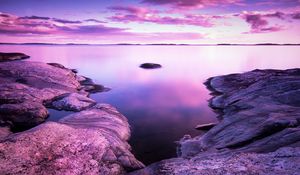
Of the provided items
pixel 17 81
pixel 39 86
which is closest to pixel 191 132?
pixel 39 86

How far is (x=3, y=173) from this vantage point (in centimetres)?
1312

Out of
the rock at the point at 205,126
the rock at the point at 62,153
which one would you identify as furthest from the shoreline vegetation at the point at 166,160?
the rock at the point at 205,126

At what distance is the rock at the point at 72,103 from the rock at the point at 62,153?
1162 centimetres

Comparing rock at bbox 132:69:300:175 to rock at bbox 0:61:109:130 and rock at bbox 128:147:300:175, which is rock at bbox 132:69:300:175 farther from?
rock at bbox 0:61:109:130

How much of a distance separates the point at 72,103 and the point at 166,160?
18.8 m

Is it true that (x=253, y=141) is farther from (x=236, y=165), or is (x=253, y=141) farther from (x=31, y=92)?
(x=31, y=92)

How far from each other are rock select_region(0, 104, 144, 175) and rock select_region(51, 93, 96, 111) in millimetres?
11622

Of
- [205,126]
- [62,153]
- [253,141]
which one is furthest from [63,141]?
[205,126]

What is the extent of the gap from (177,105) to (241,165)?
23.2 meters

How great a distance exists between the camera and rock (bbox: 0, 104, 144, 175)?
14047 mm

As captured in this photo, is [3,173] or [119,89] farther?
[119,89]

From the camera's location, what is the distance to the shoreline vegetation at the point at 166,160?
13648 mm

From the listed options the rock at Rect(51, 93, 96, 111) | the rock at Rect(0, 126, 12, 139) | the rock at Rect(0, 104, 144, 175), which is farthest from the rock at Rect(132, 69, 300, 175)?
the rock at Rect(51, 93, 96, 111)

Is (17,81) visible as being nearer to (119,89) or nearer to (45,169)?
(119,89)
